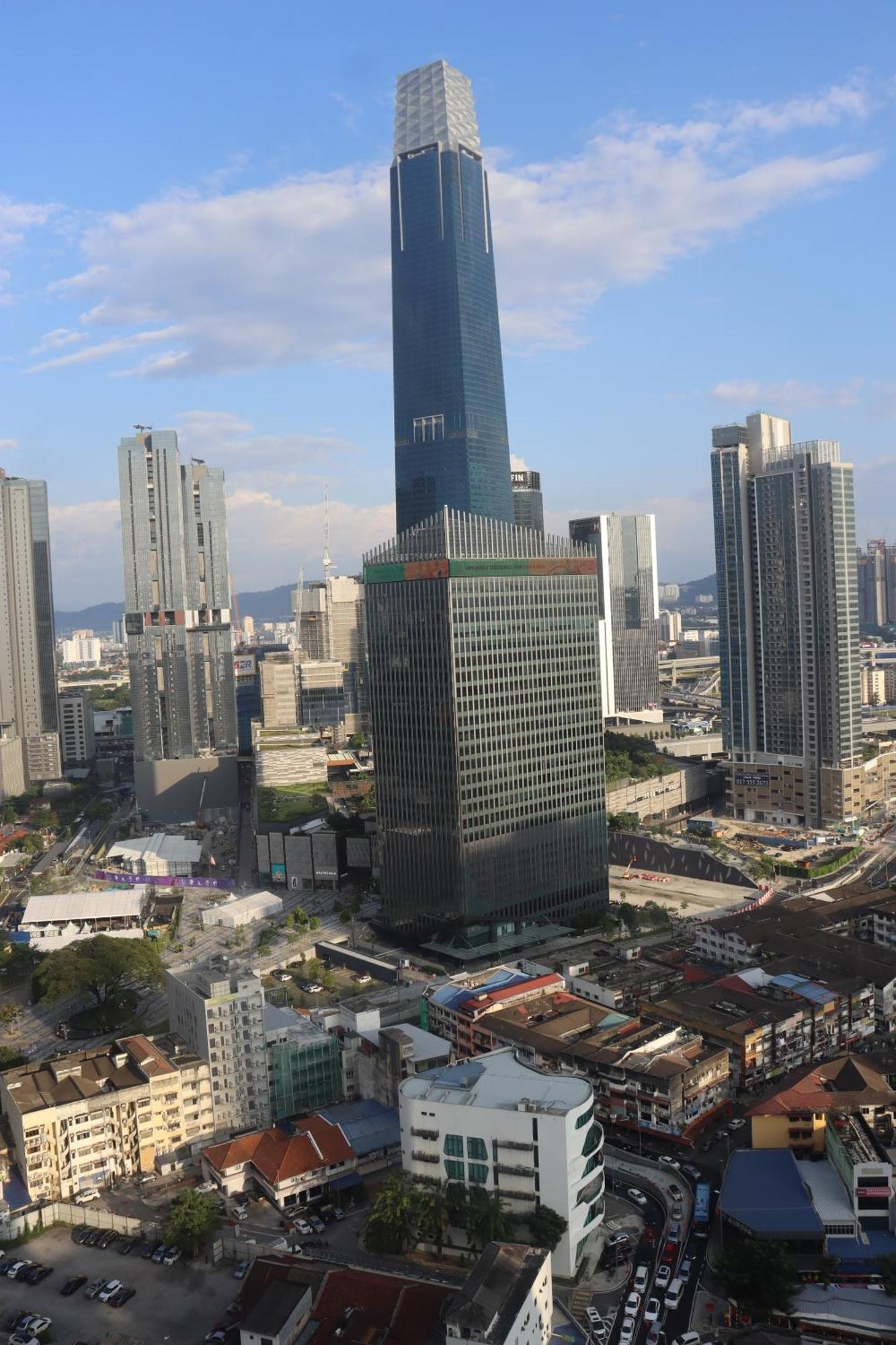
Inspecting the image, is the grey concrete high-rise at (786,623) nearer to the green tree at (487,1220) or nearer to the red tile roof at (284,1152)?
the red tile roof at (284,1152)

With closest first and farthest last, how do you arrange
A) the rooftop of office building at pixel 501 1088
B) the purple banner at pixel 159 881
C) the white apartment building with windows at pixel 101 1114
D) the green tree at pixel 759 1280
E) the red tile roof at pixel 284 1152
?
the green tree at pixel 759 1280 < the rooftop of office building at pixel 501 1088 < the red tile roof at pixel 284 1152 < the white apartment building with windows at pixel 101 1114 < the purple banner at pixel 159 881

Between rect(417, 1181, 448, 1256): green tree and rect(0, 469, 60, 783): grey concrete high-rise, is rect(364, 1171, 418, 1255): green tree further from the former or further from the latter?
rect(0, 469, 60, 783): grey concrete high-rise

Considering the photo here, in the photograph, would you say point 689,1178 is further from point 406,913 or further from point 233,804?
point 233,804

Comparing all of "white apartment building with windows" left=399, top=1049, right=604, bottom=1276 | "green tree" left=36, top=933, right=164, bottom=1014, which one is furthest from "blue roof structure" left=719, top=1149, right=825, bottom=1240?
"green tree" left=36, top=933, right=164, bottom=1014

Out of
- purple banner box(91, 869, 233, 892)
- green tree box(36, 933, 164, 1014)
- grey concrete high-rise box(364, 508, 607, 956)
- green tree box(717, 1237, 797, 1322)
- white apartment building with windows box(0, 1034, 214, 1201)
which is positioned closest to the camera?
green tree box(717, 1237, 797, 1322)

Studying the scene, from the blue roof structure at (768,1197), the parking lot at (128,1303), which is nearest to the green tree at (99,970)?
the parking lot at (128,1303)

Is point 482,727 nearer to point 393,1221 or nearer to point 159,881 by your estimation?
point 393,1221

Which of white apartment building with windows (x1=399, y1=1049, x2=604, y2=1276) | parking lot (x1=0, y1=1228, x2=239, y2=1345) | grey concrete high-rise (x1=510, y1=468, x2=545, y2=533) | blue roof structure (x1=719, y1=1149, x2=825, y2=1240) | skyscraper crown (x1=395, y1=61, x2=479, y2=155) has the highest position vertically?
skyscraper crown (x1=395, y1=61, x2=479, y2=155)
